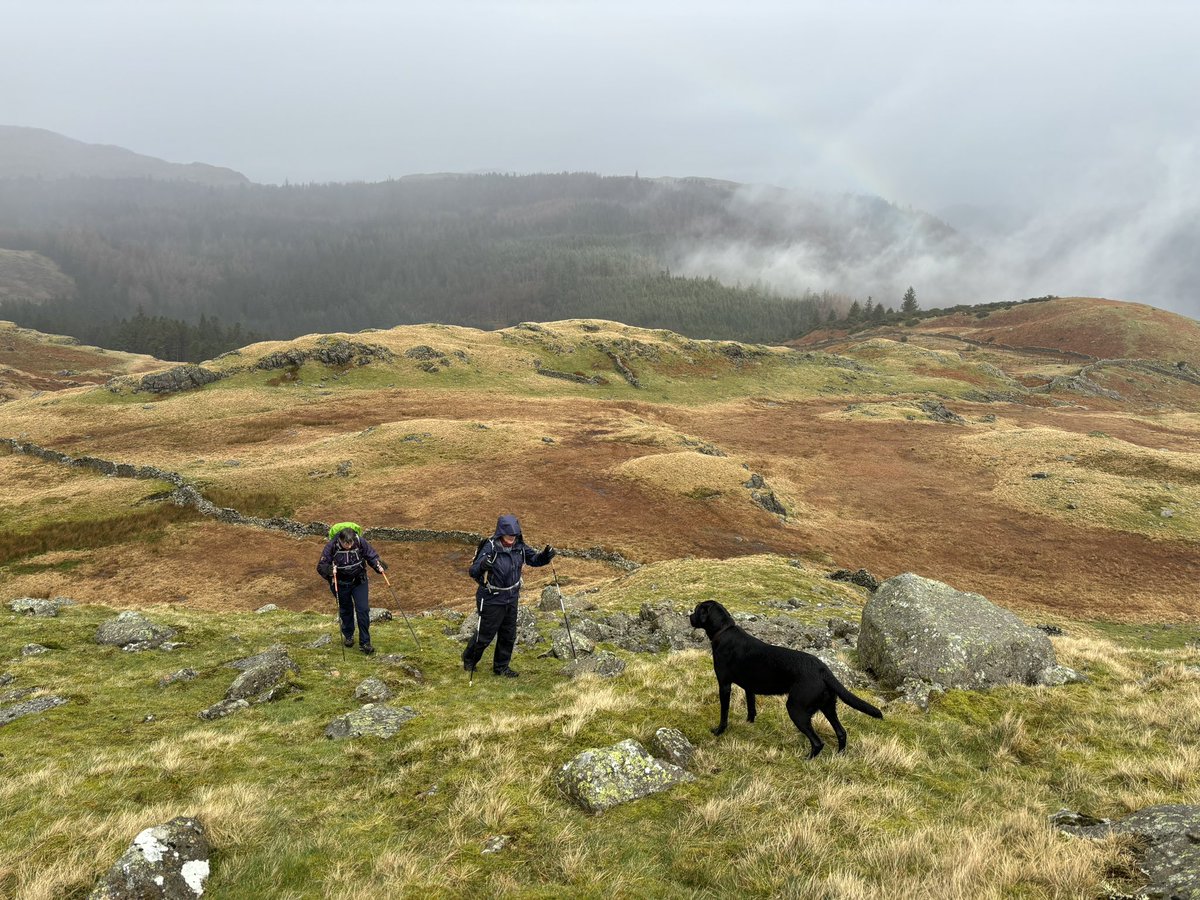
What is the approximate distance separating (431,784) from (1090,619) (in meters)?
33.4

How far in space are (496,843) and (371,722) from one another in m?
4.97

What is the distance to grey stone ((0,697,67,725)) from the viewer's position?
36.1ft

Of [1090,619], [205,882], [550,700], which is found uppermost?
[205,882]

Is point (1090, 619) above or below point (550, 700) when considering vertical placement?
below

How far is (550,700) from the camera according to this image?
11.3 metres

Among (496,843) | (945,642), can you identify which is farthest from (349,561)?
(945,642)

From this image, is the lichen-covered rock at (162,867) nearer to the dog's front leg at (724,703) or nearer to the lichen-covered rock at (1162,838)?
the dog's front leg at (724,703)

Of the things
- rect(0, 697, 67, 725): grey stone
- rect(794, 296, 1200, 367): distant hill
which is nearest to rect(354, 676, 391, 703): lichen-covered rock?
rect(0, 697, 67, 725): grey stone

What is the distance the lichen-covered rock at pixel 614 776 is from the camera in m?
7.16

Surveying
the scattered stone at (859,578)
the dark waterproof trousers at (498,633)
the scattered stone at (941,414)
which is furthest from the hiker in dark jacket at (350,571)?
the scattered stone at (941,414)

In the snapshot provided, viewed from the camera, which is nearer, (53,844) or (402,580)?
(53,844)

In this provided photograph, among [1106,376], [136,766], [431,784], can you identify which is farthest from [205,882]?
[1106,376]

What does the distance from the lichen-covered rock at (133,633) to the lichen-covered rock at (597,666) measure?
12.7m

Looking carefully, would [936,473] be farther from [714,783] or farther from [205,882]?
[205,882]
